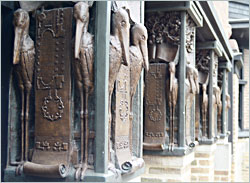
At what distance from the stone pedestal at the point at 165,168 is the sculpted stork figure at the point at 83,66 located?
7.85 ft

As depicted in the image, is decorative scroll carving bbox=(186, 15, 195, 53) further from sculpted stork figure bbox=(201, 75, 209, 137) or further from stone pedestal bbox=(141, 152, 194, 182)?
sculpted stork figure bbox=(201, 75, 209, 137)

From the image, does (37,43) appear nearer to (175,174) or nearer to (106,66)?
(106,66)

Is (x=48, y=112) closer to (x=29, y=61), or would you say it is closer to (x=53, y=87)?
(x=53, y=87)

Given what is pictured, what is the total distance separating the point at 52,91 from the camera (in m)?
2.58

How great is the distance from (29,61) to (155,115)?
7.74 feet

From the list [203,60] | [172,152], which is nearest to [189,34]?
[172,152]

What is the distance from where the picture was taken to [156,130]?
4.76 metres

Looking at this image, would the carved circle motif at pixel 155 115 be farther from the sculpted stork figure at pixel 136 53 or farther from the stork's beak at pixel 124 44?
the stork's beak at pixel 124 44

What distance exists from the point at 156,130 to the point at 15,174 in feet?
7.62

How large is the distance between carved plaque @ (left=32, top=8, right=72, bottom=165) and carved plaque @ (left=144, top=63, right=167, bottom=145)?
2.27m

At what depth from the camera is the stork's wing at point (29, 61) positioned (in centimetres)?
260

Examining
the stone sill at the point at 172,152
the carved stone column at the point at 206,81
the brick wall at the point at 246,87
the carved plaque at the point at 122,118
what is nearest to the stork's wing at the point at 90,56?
the carved plaque at the point at 122,118

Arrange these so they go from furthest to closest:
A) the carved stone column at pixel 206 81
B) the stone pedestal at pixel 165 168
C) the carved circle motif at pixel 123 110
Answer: the carved stone column at pixel 206 81 < the stone pedestal at pixel 165 168 < the carved circle motif at pixel 123 110

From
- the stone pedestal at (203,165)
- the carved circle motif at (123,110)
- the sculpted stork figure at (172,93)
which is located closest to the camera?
the carved circle motif at (123,110)
